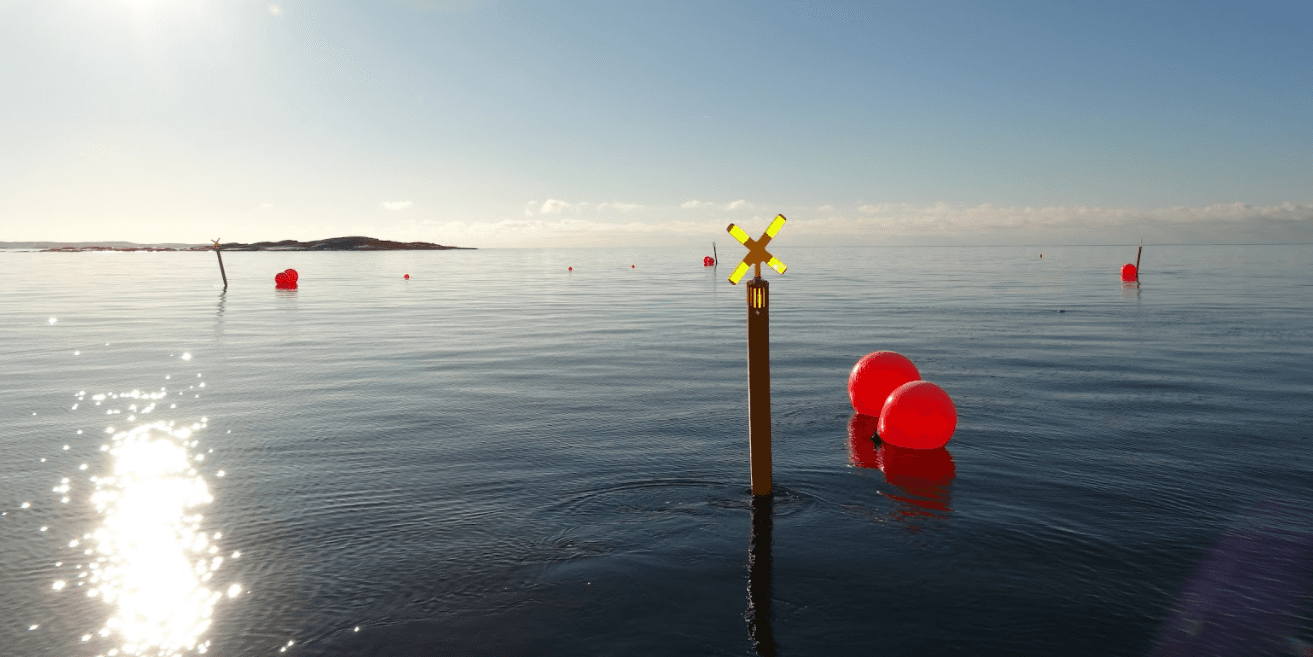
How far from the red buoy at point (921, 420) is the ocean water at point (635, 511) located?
361 mm

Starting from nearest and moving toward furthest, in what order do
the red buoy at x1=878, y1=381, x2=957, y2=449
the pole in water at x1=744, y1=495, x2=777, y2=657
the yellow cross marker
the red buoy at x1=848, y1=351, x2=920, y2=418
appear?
1. the pole in water at x1=744, y1=495, x2=777, y2=657
2. the yellow cross marker
3. the red buoy at x1=878, y1=381, x2=957, y2=449
4. the red buoy at x1=848, y1=351, x2=920, y2=418

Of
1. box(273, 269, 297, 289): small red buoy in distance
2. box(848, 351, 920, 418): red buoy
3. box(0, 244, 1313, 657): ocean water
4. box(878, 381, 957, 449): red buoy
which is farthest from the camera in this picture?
box(273, 269, 297, 289): small red buoy in distance

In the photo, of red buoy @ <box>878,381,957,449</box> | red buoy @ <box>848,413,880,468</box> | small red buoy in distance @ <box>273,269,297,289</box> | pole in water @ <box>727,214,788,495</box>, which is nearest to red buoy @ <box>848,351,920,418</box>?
red buoy @ <box>848,413,880,468</box>

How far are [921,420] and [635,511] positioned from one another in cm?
409

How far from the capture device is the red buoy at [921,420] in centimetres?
994

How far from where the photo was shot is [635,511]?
303 inches

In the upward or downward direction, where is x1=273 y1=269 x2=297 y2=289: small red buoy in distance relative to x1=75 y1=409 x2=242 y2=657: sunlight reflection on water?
upward

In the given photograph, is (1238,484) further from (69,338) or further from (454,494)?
(69,338)

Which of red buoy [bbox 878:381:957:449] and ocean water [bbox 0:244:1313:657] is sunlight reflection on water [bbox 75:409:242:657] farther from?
red buoy [bbox 878:381:957:449]

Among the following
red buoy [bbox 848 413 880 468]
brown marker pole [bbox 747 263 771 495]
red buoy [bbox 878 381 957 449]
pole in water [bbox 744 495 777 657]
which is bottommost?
pole in water [bbox 744 495 777 657]

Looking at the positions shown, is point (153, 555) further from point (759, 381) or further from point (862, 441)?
point (862, 441)

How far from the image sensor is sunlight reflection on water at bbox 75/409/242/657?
550cm

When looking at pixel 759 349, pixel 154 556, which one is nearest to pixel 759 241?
pixel 759 349

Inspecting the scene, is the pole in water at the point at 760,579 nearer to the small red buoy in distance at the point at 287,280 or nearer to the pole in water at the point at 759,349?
the pole in water at the point at 759,349
